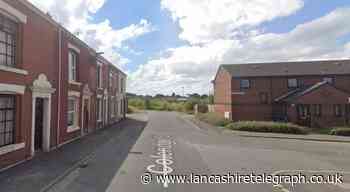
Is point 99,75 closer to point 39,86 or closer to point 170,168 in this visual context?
point 39,86

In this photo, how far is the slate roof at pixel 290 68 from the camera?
3262 cm

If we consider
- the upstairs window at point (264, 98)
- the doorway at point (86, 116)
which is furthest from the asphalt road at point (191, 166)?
the upstairs window at point (264, 98)

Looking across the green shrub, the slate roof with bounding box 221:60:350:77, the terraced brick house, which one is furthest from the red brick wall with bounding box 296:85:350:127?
the green shrub

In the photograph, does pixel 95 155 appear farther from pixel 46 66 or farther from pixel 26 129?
pixel 46 66

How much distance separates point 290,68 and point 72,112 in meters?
28.5

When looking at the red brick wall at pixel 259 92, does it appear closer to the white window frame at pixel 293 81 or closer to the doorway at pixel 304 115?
the white window frame at pixel 293 81

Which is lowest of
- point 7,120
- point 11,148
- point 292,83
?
point 11,148

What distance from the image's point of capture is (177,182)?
784 centimetres

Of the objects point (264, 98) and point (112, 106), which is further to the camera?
point (264, 98)

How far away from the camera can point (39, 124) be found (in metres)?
11.7

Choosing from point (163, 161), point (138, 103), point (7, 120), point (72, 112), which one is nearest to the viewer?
point (7, 120)

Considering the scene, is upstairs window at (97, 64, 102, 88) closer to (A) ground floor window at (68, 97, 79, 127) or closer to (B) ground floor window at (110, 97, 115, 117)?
(B) ground floor window at (110, 97, 115, 117)

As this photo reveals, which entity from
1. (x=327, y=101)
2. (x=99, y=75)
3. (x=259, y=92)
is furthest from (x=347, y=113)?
(x=99, y=75)

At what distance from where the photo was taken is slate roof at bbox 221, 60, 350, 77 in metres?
32.6
